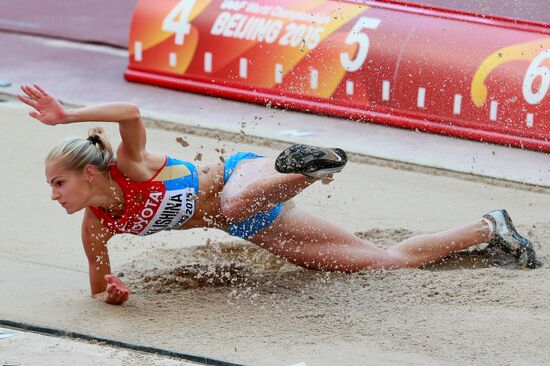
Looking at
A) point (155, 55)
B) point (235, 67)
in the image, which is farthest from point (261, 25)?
point (155, 55)

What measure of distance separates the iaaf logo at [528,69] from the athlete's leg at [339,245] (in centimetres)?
228

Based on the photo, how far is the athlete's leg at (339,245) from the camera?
18.4ft

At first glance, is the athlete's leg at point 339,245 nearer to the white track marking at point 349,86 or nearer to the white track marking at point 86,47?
the white track marking at point 349,86

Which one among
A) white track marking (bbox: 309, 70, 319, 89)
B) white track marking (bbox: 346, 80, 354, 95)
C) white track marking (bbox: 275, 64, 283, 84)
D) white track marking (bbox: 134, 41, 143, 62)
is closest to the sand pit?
white track marking (bbox: 346, 80, 354, 95)

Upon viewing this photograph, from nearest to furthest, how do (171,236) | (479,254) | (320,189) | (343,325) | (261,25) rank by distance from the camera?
(343,325) → (479,254) → (171,236) → (320,189) → (261,25)

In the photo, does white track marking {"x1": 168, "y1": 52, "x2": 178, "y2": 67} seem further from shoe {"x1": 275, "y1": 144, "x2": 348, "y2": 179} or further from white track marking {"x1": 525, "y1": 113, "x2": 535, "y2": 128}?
shoe {"x1": 275, "y1": 144, "x2": 348, "y2": 179}

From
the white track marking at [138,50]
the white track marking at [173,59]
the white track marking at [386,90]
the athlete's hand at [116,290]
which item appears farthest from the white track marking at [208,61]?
the athlete's hand at [116,290]

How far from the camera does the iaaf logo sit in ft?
25.9

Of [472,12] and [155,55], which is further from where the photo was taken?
[155,55]

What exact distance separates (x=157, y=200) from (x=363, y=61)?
139 inches

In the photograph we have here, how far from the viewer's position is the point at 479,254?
19.8 feet

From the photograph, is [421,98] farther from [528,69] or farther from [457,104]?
A: [528,69]

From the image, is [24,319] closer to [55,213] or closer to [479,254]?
[55,213]

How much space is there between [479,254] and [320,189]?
1.50m
